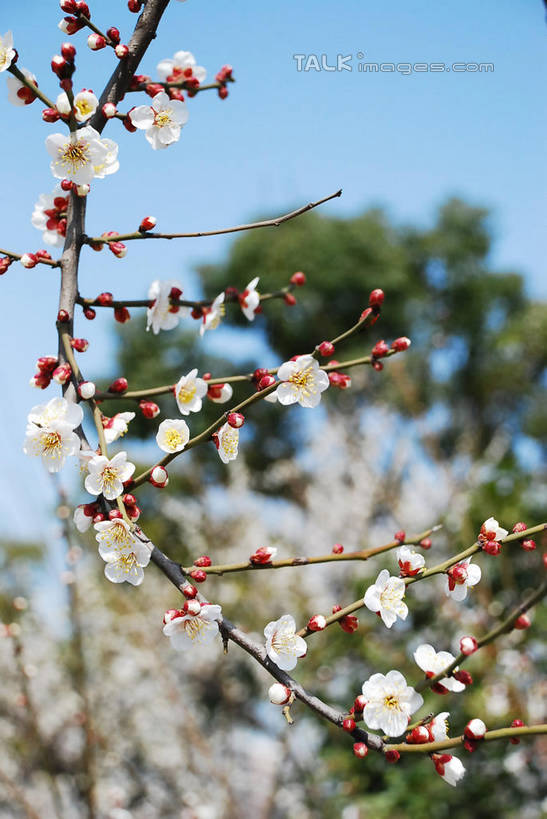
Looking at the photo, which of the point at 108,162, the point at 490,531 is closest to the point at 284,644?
the point at 490,531

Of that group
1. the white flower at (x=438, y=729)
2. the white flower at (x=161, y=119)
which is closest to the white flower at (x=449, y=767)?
the white flower at (x=438, y=729)

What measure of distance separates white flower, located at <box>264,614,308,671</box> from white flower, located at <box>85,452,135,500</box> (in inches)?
6.3

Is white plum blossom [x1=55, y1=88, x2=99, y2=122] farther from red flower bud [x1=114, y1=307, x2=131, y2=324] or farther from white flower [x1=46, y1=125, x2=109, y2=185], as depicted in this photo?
red flower bud [x1=114, y1=307, x2=131, y2=324]

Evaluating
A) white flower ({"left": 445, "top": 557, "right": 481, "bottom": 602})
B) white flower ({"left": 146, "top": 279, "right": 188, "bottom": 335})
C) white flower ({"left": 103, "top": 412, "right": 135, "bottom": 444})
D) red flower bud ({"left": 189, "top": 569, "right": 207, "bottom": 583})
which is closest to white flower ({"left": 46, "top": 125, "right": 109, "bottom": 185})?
white flower ({"left": 146, "top": 279, "right": 188, "bottom": 335})

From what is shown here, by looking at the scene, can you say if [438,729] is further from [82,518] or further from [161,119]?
[161,119]

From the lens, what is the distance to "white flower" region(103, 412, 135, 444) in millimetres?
573

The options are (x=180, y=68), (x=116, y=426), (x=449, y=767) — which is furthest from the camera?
(x=180, y=68)

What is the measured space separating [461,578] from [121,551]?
27cm

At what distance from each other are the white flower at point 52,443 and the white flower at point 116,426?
0.03 metres

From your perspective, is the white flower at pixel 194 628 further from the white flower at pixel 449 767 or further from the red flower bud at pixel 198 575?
the white flower at pixel 449 767

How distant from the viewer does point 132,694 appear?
16.5 ft

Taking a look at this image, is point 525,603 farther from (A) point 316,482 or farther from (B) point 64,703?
(A) point 316,482

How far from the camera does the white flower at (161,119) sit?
0.63m

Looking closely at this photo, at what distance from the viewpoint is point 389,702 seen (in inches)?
20.2
